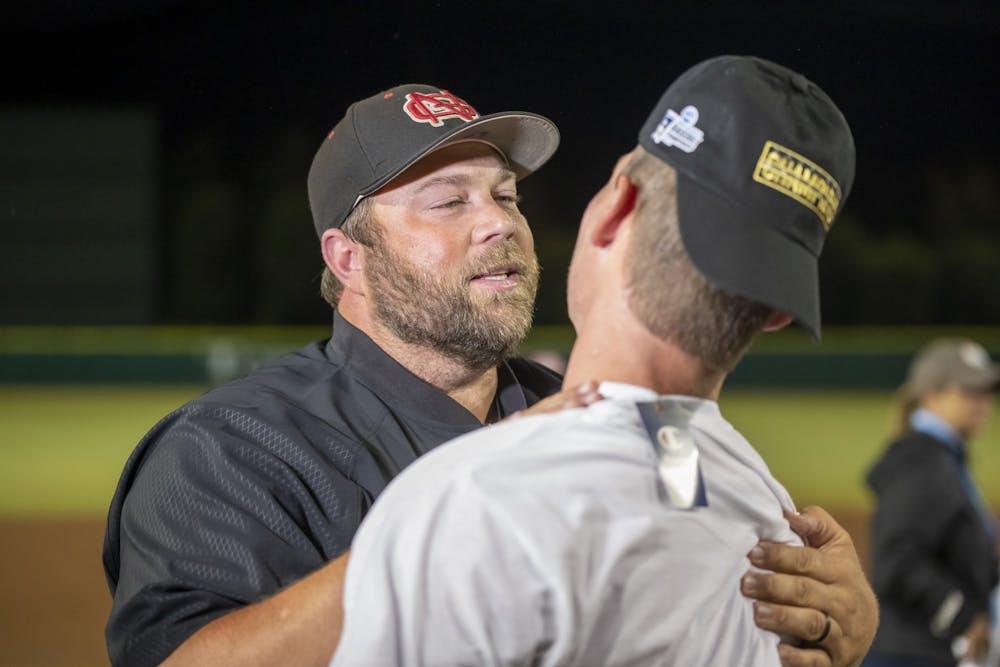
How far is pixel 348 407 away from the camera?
1738 mm

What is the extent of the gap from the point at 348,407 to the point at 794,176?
0.81 meters

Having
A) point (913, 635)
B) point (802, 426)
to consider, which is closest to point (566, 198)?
point (913, 635)

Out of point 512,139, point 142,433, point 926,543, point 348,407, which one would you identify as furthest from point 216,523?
point 142,433

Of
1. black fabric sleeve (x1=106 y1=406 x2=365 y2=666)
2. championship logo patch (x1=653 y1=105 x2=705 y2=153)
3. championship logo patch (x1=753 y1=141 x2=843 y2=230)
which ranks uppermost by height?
championship logo patch (x1=653 y1=105 x2=705 y2=153)

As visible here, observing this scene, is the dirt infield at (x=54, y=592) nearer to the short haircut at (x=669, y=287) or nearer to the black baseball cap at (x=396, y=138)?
the black baseball cap at (x=396, y=138)

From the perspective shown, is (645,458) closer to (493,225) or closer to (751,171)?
(751,171)

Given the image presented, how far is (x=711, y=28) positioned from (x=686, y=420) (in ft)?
6.49

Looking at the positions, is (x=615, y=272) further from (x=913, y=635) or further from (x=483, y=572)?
(x=913, y=635)

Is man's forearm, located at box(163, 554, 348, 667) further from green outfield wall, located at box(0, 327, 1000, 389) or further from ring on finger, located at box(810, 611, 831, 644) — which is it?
green outfield wall, located at box(0, 327, 1000, 389)

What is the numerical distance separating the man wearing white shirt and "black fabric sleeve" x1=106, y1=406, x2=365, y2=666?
19.5 inches

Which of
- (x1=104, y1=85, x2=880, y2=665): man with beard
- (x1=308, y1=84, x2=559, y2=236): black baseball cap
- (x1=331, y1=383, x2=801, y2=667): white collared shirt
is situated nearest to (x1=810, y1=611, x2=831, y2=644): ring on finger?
(x1=104, y1=85, x2=880, y2=665): man with beard

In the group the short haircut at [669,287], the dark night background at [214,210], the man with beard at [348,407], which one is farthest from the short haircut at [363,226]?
the dark night background at [214,210]

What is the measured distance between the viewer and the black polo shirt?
1.46m

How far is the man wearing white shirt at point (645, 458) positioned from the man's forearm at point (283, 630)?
17cm
